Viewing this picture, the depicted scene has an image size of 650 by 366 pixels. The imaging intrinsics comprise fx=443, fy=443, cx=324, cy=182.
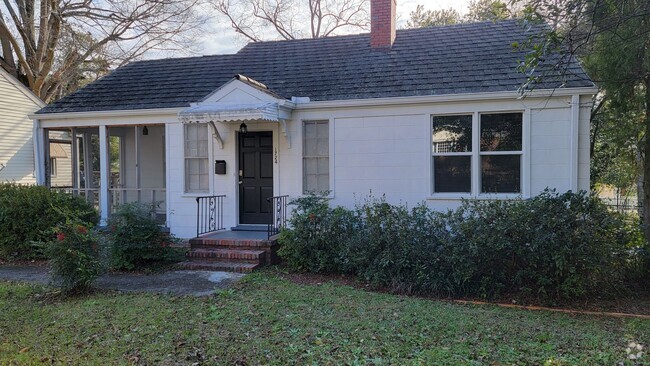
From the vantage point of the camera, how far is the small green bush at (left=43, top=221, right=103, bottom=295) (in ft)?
20.3

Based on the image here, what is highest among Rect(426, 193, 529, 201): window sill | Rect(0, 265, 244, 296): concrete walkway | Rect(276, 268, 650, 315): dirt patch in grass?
Rect(426, 193, 529, 201): window sill

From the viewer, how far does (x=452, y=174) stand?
8.71 meters

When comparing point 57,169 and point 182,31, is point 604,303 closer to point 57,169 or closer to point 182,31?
point 182,31

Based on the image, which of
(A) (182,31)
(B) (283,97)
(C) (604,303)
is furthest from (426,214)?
(A) (182,31)

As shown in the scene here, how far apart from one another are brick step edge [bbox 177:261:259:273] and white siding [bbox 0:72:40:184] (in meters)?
13.6

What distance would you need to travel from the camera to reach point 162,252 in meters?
8.20

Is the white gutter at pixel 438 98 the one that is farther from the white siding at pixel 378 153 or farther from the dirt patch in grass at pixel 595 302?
the dirt patch in grass at pixel 595 302

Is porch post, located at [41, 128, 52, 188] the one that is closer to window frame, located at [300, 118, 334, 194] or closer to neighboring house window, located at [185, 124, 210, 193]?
neighboring house window, located at [185, 124, 210, 193]

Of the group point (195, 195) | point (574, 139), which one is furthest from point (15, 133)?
point (574, 139)

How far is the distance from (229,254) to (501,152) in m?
5.47

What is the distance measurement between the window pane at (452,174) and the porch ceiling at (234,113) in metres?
3.36

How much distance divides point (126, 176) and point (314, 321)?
31.6 feet

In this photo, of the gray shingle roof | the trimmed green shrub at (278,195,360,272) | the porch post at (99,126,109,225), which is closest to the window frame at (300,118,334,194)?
the gray shingle roof

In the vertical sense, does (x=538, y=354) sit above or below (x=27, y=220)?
below
